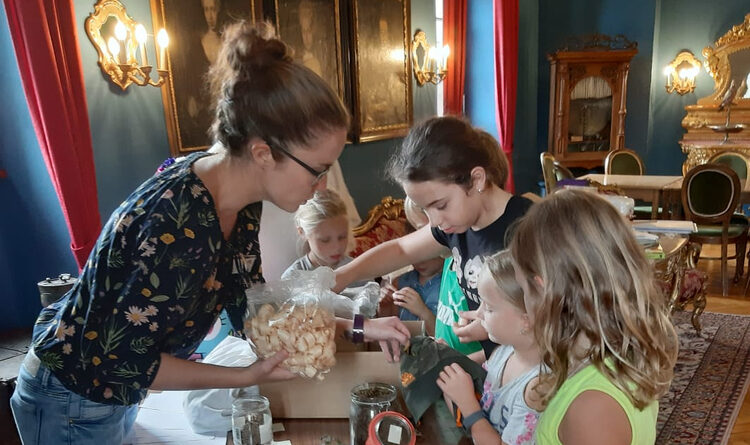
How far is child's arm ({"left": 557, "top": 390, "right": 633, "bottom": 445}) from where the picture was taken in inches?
33.4

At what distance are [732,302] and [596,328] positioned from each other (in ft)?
13.4

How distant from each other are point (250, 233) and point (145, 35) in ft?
5.71

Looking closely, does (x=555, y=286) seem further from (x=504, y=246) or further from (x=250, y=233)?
(x=250, y=233)

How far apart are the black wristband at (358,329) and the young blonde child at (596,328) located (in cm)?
40

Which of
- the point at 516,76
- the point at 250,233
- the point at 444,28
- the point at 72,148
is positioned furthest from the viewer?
the point at 516,76

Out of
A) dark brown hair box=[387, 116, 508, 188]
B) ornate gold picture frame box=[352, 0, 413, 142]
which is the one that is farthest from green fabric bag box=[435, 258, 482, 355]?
ornate gold picture frame box=[352, 0, 413, 142]

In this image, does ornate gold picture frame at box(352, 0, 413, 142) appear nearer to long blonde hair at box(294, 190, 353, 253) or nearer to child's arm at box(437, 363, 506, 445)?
long blonde hair at box(294, 190, 353, 253)

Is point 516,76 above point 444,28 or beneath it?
beneath

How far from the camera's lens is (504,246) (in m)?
1.32

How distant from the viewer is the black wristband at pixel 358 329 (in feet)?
3.88

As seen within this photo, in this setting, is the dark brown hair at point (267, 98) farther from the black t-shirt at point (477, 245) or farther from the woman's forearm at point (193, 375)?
the black t-shirt at point (477, 245)

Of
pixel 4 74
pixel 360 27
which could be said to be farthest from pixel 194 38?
pixel 360 27

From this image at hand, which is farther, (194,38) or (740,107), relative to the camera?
(740,107)

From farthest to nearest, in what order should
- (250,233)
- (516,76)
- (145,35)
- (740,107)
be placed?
(740,107)
(516,76)
(145,35)
(250,233)
